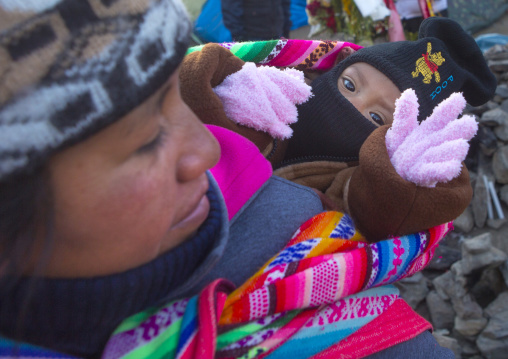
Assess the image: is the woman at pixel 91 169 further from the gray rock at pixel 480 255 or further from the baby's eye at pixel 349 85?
the gray rock at pixel 480 255

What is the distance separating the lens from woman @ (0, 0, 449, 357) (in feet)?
1.46

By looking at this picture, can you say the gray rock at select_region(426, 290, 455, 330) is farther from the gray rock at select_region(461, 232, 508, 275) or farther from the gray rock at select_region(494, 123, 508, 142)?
the gray rock at select_region(494, 123, 508, 142)

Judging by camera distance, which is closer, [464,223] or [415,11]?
[464,223]

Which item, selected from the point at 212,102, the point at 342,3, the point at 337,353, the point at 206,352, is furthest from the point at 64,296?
the point at 342,3

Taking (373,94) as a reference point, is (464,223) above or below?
below

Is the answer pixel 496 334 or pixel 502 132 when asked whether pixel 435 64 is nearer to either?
pixel 496 334

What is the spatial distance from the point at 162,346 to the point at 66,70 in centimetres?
46

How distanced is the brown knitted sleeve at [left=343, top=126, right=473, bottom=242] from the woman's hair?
0.69 metres

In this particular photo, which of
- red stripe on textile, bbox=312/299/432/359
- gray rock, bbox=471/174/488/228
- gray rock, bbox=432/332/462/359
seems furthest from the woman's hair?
gray rock, bbox=471/174/488/228

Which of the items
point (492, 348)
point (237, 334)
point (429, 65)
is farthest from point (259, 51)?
point (492, 348)

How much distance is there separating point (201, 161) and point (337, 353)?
48 centimetres

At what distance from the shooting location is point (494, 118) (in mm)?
2740

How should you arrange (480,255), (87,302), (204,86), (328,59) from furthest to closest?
1. (480,255)
2. (328,59)
3. (204,86)
4. (87,302)

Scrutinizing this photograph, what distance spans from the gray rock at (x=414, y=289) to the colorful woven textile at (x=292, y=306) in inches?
54.3
